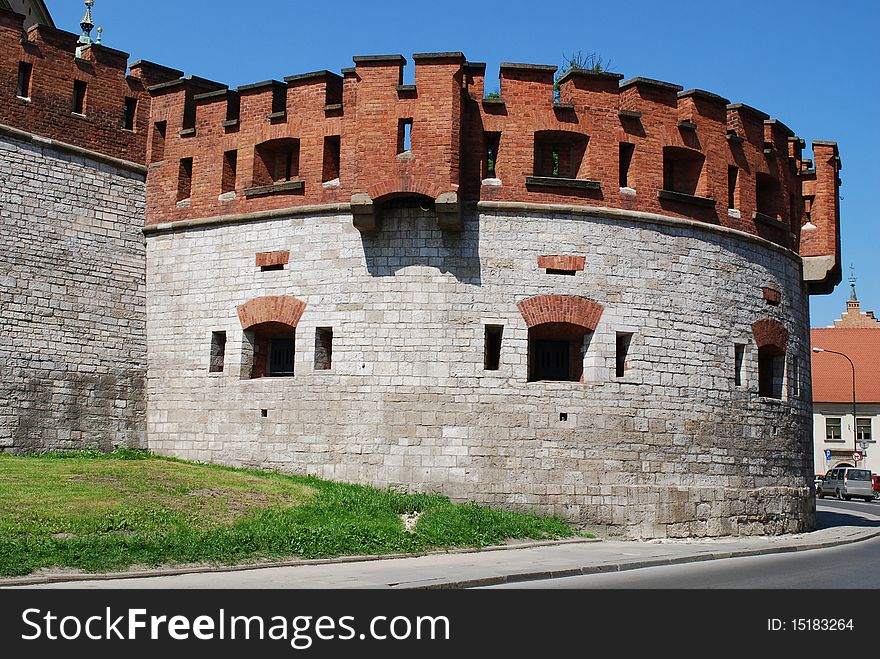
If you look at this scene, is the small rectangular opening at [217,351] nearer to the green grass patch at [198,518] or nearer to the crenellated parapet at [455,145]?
the green grass patch at [198,518]

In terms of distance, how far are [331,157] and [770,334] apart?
30.3 ft

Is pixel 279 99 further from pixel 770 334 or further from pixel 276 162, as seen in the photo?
pixel 770 334

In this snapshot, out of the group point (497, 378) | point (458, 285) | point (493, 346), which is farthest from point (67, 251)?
point (497, 378)

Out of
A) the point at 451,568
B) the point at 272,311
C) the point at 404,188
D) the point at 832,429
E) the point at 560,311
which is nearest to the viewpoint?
the point at 451,568

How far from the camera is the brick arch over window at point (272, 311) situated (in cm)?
1748

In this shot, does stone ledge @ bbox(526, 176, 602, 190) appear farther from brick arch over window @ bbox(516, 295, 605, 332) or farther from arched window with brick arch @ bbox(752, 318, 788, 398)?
arched window with brick arch @ bbox(752, 318, 788, 398)

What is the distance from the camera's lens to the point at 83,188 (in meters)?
18.5

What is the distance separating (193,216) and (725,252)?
34.2 ft

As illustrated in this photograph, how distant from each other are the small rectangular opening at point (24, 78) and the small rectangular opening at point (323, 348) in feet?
23.8

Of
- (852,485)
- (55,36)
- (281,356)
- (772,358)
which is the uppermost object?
(55,36)

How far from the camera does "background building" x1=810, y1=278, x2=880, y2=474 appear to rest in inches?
1943

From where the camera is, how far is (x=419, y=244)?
55.9 feet

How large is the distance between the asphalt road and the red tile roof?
122 feet
